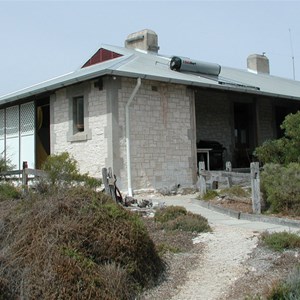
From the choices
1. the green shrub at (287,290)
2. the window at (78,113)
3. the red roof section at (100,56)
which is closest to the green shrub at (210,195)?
the window at (78,113)

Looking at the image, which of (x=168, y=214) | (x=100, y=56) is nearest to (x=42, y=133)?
(x=100, y=56)

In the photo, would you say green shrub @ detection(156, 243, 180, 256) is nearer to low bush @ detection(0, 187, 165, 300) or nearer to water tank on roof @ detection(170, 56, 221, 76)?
low bush @ detection(0, 187, 165, 300)

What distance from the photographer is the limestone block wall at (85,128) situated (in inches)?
601

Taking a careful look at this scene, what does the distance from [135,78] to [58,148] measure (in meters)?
3.76

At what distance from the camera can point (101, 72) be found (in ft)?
47.2

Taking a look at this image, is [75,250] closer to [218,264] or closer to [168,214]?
[218,264]

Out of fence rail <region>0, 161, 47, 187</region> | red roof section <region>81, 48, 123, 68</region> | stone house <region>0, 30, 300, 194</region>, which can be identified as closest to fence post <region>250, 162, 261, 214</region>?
fence rail <region>0, 161, 47, 187</region>

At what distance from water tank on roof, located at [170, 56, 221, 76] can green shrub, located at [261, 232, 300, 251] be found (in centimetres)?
1119

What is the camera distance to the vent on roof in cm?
2175

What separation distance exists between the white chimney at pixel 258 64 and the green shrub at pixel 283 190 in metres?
17.6

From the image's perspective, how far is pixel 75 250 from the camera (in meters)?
5.56

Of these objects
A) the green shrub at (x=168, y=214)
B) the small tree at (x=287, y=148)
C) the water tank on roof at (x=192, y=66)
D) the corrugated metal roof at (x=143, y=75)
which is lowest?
the green shrub at (x=168, y=214)

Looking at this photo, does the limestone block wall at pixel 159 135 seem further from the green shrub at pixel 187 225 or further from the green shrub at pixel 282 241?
the green shrub at pixel 282 241

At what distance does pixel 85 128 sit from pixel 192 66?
5061 millimetres
